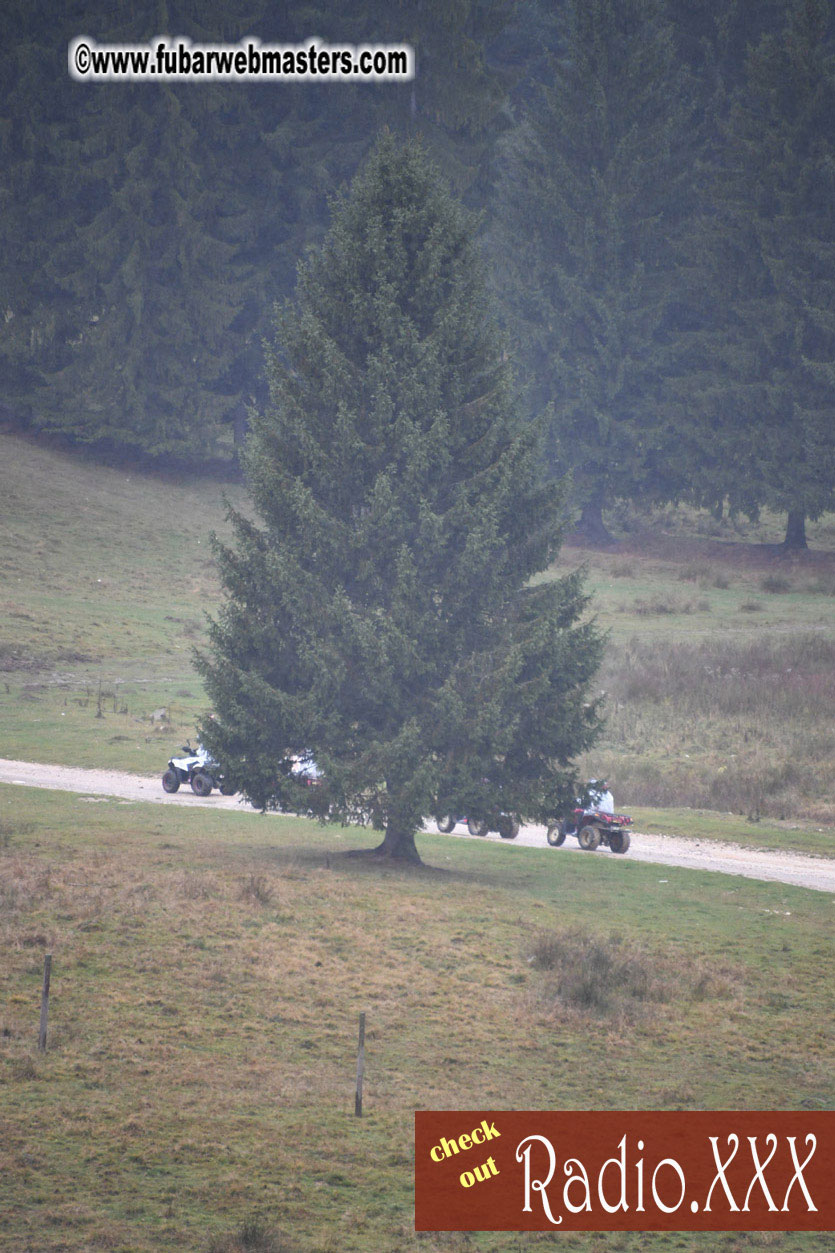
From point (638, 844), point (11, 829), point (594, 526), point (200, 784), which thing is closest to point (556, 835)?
point (638, 844)

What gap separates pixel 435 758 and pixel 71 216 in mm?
56142

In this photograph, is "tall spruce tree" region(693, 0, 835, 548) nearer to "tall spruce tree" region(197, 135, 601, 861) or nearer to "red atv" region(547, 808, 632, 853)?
"red atv" region(547, 808, 632, 853)

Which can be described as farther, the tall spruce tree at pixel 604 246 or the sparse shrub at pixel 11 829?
the tall spruce tree at pixel 604 246

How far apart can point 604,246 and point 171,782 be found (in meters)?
51.1

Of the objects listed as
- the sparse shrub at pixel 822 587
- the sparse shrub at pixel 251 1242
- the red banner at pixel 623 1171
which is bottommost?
the red banner at pixel 623 1171

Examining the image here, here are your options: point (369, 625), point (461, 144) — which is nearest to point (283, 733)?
point (369, 625)

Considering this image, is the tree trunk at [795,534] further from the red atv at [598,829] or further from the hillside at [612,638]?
the red atv at [598,829]

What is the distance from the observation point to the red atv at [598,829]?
29.0 meters

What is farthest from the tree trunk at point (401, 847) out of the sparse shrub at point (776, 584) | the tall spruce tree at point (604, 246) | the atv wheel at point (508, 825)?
the tall spruce tree at point (604, 246)

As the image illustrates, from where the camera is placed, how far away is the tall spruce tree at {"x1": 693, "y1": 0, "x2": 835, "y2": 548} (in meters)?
66.8

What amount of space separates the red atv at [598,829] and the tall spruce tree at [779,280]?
41581mm

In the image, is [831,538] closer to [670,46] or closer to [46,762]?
[670,46]

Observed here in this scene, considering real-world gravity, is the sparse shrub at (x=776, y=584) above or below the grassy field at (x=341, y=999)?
above

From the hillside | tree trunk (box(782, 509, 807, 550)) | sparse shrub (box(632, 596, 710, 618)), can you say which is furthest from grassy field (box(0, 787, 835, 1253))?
tree trunk (box(782, 509, 807, 550))
